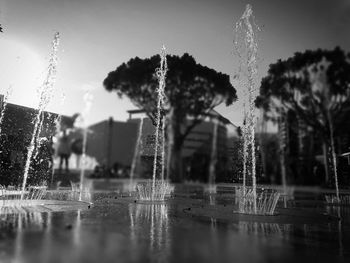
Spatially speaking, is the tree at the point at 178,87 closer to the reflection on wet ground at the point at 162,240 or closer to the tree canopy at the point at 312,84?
the tree canopy at the point at 312,84

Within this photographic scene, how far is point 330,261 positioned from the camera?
16.0ft

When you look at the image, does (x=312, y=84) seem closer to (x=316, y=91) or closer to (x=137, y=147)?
(x=316, y=91)

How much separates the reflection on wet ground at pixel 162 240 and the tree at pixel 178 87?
24004 millimetres

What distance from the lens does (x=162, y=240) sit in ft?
19.8

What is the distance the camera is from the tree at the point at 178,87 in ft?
104

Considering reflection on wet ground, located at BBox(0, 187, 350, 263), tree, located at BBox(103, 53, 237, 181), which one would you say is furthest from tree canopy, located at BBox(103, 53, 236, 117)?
reflection on wet ground, located at BBox(0, 187, 350, 263)

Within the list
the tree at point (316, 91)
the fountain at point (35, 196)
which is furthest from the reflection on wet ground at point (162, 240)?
the tree at point (316, 91)

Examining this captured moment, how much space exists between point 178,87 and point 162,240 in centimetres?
2675

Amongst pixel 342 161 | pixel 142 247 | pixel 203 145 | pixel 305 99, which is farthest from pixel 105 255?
pixel 203 145

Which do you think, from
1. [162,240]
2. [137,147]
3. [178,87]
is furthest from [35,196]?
[137,147]

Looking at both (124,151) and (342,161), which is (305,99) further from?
(124,151)

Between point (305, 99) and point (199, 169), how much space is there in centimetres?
2053

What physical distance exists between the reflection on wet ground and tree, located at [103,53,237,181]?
24.0 metres

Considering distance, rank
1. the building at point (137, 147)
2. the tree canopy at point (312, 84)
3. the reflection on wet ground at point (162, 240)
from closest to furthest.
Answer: the reflection on wet ground at point (162, 240) < the tree canopy at point (312, 84) < the building at point (137, 147)
